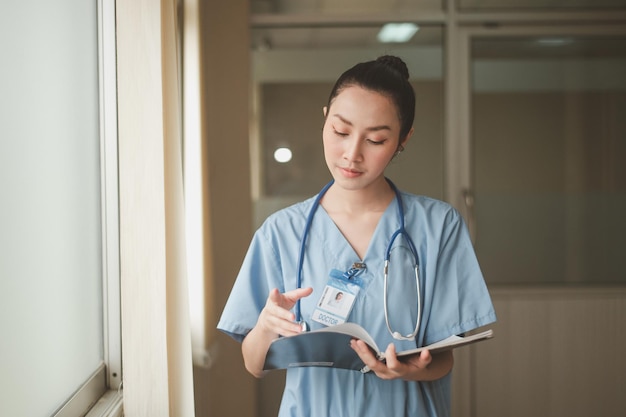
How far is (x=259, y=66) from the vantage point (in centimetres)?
332

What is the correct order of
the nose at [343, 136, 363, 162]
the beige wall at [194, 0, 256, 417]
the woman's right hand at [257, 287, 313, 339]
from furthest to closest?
the beige wall at [194, 0, 256, 417] → the nose at [343, 136, 363, 162] → the woman's right hand at [257, 287, 313, 339]

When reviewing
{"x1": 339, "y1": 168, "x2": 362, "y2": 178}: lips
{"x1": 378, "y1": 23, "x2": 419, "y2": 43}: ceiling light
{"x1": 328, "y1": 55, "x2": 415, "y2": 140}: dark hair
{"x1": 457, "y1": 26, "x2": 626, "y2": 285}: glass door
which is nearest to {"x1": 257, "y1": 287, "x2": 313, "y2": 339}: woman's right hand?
{"x1": 339, "y1": 168, "x2": 362, "y2": 178}: lips

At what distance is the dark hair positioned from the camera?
1315 mm

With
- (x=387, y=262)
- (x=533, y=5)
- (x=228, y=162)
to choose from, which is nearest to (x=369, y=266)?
(x=387, y=262)

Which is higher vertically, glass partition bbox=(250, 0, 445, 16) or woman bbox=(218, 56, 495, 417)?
glass partition bbox=(250, 0, 445, 16)

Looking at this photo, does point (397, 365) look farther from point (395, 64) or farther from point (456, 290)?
point (395, 64)

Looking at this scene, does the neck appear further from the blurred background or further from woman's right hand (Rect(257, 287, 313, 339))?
the blurred background

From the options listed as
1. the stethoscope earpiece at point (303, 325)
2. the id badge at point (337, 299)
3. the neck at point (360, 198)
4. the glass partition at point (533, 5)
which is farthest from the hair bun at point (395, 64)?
the glass partition at point (533, 5)

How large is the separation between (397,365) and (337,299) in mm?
207

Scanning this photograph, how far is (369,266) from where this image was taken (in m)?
1.41

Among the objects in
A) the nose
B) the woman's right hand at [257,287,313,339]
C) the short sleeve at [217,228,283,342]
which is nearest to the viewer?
the woman's right hand at [257,287,313,339]

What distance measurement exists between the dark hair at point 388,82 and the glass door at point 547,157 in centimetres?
209

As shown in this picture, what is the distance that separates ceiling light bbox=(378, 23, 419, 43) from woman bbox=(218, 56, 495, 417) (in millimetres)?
2056

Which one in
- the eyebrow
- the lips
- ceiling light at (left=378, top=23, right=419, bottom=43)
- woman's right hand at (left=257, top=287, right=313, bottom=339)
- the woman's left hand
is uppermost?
ceiling light at (left=378, top=23, right=419, bottom=43)
